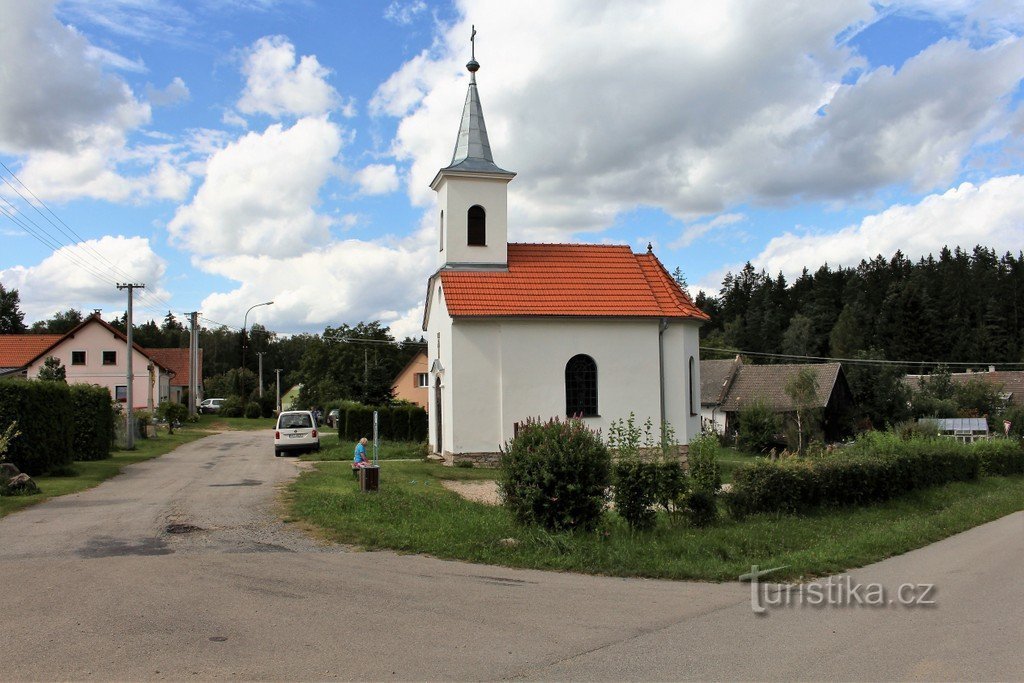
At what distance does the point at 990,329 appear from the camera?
3093 inches

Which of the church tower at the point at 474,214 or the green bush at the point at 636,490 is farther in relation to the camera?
the church tower at the point at 474,214

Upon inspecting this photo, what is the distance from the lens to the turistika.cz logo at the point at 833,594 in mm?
8266

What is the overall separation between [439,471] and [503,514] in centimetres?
989

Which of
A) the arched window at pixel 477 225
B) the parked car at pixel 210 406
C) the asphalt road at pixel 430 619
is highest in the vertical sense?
the arched window at pixel 477 225

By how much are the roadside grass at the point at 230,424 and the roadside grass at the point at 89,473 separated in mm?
13806

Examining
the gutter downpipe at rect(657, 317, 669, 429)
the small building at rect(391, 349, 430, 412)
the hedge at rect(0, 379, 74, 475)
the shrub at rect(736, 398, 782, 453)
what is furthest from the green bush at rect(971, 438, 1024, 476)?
the small building at rect(391, 349, 430, 412)

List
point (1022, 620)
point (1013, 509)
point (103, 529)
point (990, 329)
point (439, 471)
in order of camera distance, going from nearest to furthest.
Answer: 1. point (1022, 620)
2. point (103, 529)
3. point (1013, 509)
4. point (439, 471)
5. point (990, 329)

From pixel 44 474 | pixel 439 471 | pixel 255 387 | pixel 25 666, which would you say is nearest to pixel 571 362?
pixel 439 471

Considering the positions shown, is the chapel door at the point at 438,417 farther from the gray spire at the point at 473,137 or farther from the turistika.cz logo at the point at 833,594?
the turistika.cz logo at the point at 833,594

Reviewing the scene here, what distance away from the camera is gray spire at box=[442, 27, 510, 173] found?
27.8 meters

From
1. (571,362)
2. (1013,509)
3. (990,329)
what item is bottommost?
(1013,509)

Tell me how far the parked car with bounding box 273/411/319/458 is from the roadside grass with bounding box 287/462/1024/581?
13.2 metres

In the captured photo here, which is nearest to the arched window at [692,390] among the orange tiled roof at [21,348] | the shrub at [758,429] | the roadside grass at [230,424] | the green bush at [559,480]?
the shrub at [758,429]

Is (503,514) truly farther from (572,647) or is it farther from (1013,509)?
(1013,509)
